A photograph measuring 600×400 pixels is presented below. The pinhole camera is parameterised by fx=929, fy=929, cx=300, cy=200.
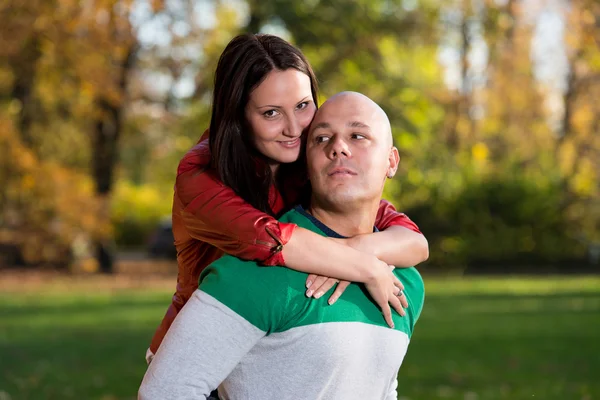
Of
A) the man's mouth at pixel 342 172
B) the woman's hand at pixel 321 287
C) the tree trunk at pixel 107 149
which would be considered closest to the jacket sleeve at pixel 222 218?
the woman's hand at pixel 321 287

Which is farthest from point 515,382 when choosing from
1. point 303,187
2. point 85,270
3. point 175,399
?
point 85,270

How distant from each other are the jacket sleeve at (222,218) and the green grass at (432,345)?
657cm

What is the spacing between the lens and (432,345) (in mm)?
13391

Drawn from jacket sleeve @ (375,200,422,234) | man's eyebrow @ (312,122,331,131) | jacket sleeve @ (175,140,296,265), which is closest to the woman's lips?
jacket sleeve @ (175,140,296,265)

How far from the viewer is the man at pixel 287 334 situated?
2287mm

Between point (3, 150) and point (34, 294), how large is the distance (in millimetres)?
4754

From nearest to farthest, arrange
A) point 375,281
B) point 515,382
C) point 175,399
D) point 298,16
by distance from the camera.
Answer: point 175,399
point 375,281
point 515,382
point 298,16

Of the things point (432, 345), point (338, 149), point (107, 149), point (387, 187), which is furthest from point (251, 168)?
point (107, 149)

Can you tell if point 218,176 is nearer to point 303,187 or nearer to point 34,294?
point 303,187

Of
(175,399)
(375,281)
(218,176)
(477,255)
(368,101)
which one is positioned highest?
(368,101)

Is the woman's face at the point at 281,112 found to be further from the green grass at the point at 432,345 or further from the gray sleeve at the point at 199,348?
the green grass at the point at 432,345

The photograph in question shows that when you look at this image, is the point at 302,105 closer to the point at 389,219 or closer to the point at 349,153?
the point at 389,219

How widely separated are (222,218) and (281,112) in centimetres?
49

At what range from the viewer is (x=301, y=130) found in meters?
3.16
